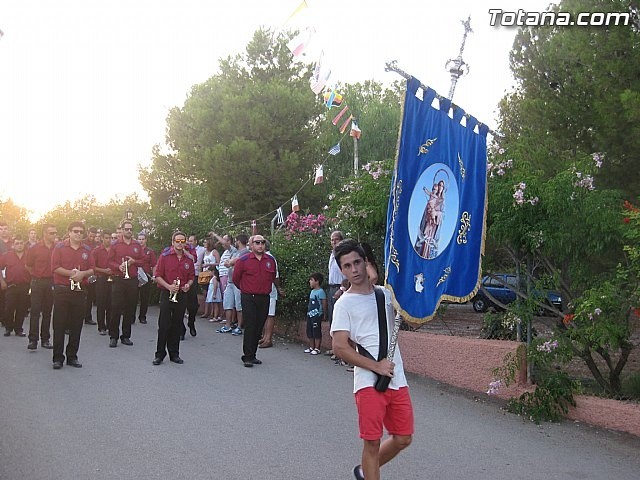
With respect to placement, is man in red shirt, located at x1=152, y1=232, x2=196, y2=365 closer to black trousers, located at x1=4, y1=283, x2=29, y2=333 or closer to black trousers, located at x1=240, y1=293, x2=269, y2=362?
black trousers, located at x1=240, y1=293, x2=269, y2=362

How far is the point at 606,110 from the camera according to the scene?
38.9 ft

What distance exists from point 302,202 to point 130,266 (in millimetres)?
19788

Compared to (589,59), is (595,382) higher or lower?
lower

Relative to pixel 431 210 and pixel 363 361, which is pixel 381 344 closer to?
Result: pixel 363 361

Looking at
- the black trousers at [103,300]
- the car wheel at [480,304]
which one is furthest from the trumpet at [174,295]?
the car wheel at [480,304]

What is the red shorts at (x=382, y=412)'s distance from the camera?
4.10m

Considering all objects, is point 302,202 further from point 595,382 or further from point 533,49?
point 595,382

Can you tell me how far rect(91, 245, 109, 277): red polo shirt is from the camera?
12.1 meters

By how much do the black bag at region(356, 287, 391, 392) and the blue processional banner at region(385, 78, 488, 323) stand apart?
15 centimetres

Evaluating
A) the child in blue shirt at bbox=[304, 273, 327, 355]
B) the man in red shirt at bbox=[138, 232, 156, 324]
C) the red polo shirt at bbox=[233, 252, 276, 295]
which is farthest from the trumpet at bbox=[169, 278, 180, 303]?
the man in red shirt at bbox=[138, 232, 156, 324]

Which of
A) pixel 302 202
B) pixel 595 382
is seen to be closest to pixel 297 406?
pixel 595 382

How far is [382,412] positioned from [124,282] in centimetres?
844

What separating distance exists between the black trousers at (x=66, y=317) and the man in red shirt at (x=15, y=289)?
370cm

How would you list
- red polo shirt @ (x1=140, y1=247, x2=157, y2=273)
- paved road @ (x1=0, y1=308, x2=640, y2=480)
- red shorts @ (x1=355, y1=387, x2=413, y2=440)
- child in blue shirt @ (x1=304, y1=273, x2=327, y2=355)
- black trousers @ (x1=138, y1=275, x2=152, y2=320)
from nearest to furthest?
red shorts @ (x1=355, y1=387, x2=413, y2=440) < paved road @ (x1=0, y1=308, x2=640, y2=480) < child in blue shirt @ (x1=304, y1=273, x2=327, y2=355) < red polo shirt @ (x1=140, y1=247, x2=157, y2=273) < black trousers @ (x1=138, y1=275, x2=152, y2=320)
